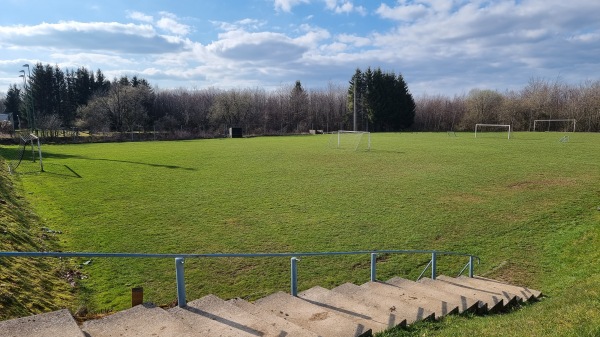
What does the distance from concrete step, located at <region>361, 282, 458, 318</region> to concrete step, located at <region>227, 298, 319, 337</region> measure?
207 centimetres

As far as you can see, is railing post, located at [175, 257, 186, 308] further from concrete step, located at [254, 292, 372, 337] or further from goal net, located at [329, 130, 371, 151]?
goal net, located at [329, 130, 371, 151]

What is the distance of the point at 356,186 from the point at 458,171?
24.6ft

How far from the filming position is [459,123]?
282ft

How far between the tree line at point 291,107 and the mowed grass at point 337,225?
5200 centimetres

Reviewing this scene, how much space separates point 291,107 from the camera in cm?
9156

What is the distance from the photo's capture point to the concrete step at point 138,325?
3741 mm

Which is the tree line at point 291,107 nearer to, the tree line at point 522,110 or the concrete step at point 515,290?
the tree line at point 522,110

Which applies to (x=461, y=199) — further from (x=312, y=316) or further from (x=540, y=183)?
(x=312, y=316)

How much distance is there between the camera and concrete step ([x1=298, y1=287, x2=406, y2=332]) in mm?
4609

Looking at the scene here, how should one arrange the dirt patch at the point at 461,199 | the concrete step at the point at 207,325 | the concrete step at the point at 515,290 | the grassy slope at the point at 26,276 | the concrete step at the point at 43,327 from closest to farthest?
the concrete step at the point at 43,327
the concrete step at the point at 207,325
the grassy slope at the point at 26,276
the concrete step at the point at 515,290
the dirt patch at the point at 461,199

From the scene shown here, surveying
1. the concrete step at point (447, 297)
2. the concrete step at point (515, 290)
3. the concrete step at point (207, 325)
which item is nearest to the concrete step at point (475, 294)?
the concrete step at point (447, 297)

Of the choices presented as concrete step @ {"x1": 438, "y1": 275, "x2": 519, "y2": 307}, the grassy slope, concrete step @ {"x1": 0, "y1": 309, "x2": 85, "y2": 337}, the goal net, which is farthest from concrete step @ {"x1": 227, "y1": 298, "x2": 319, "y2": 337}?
the goal net

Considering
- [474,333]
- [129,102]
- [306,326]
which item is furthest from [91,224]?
[129,102]

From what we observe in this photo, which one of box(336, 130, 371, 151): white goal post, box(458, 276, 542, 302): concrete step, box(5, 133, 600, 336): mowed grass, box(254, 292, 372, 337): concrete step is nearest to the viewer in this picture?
box(254, 292, 372, 337): concrete step
